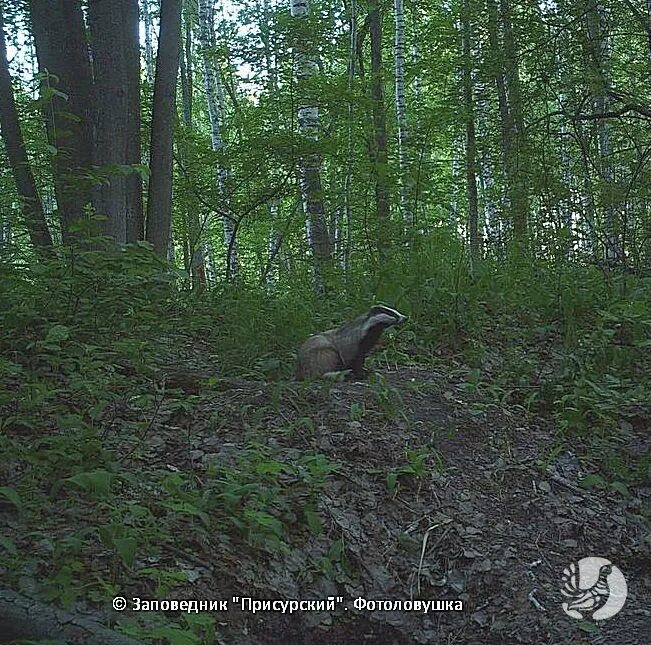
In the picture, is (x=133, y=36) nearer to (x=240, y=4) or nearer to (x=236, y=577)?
(x=236, y=577)

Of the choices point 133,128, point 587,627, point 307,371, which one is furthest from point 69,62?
point 587,627

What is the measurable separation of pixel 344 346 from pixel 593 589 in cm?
284

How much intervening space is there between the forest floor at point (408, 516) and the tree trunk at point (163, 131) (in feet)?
11.6

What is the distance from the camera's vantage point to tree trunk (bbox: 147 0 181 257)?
9305mm

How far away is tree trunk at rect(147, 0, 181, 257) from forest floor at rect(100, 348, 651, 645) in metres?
3.54

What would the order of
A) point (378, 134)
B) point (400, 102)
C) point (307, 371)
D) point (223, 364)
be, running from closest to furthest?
1. point (307, 371)
2. point (223, 364)
3. point (400, 102)
4. point (378, 134)

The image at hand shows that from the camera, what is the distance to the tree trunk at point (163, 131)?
930 centimetres

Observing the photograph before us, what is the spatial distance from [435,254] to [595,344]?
2672 mm

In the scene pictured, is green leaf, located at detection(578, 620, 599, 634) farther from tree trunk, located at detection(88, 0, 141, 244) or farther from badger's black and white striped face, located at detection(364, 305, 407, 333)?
tree trunk, located at detection(88, 0, 141, 244)

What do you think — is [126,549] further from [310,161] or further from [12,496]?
[310,161]

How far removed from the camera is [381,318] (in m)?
6.85

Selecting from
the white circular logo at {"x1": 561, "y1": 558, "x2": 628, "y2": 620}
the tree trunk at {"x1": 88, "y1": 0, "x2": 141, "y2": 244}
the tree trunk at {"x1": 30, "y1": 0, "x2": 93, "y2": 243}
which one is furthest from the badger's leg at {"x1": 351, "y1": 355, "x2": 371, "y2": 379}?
the tree trunk at {"x1": 30, "y1": 0, "x2": 93, "y2": 243}

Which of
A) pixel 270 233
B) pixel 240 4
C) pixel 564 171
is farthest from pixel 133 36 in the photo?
pixel 240 4

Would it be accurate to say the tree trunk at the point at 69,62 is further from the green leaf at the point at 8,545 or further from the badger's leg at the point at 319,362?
the green leaf at the point at 8,545
